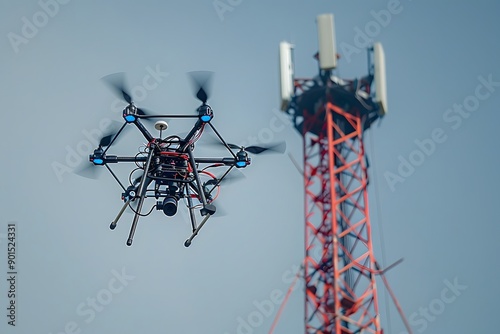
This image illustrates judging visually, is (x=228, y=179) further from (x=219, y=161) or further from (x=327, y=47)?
(x=327, y=47)

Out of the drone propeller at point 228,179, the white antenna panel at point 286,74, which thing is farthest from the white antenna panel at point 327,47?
the drone propeller at point 228,179

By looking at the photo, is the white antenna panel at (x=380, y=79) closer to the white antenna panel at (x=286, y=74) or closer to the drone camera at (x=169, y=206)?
the white antenna panel at (x=286, y=74)

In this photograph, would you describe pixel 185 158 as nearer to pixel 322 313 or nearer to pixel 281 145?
pixel 281 145

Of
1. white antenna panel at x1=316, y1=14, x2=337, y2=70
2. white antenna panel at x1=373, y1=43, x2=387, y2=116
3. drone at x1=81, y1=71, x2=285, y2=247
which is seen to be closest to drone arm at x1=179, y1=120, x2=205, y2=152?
drone at x1=81, y1=71, x2=285, y2=247

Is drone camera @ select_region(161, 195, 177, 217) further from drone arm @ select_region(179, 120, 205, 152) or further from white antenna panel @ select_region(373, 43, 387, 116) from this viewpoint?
white antenna panel @ select_region(373, 43, 387, 116)

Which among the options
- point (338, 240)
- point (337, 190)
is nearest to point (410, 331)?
point (338, 240)
